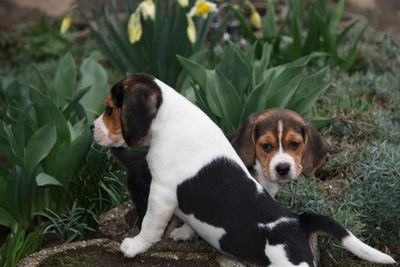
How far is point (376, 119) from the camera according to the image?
5.24 meters

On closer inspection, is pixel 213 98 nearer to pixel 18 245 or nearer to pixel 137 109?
pixel 137 109

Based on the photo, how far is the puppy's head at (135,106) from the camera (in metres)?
3.28

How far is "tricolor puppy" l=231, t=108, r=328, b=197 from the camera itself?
3.45m

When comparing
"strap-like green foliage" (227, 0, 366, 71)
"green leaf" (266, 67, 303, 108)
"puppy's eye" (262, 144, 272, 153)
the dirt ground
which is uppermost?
"puppy's eye" (262, 144, 272, 153)

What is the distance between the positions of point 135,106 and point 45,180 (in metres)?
1.07

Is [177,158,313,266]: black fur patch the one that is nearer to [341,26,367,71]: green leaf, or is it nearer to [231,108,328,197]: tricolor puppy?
[231,108,328,197]: tricolor puppy

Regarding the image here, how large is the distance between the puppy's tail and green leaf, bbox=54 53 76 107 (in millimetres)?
2394

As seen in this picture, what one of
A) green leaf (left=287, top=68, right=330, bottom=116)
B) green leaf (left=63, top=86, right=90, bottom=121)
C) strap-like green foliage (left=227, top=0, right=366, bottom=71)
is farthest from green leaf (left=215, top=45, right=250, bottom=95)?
strap-like green foliage (left=227, top=0, right=366, bottom=71)

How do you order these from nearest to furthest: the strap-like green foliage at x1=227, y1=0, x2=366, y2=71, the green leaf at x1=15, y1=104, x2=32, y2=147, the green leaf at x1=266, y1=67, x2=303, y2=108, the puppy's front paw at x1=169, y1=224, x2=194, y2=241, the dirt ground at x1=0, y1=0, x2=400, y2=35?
the puppy's front paw at x1=169, y1=224, x2=194, y2=241
the green leaf at x1=15, y1=104, x2=32, y2=147
the green leaf at x1=266, y1=67, x2=303, y2=108
the strap-like green foliage at x1=227, y1=0, x2=366, y2=71
the dirt ground at x1=0, y1=0, x2=400, y2=35

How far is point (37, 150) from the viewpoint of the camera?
4.30 meters

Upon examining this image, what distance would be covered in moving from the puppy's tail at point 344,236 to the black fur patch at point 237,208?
76 millimetres

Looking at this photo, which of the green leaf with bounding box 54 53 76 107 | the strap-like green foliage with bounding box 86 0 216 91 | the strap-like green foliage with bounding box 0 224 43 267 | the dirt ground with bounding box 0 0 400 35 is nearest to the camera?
the strap-like green foliage with bounding box 0 224 43 267

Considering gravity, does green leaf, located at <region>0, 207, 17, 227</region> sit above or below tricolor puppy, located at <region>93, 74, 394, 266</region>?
below

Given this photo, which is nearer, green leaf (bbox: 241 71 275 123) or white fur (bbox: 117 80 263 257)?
white fur (bbox: 117 80 263 257)
